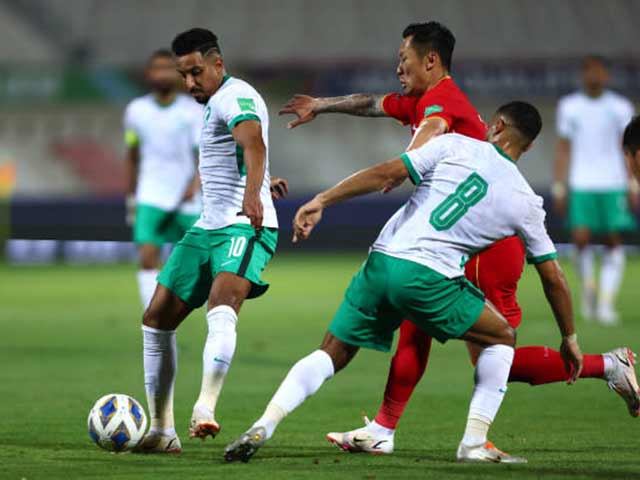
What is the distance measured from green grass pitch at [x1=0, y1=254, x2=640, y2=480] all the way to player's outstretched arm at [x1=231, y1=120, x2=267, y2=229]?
3.76ft

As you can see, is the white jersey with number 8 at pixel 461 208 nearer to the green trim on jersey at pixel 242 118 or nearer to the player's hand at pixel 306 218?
the player's hand at pixel 306 218

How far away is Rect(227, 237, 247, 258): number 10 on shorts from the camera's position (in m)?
6.33

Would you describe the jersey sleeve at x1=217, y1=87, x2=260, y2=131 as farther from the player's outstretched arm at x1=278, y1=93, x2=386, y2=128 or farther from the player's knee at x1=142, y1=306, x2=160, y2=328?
the player's knee at x1=142, y1=306, x2=160, y2=328

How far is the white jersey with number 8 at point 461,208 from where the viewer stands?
575 centimetres

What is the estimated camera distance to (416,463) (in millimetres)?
5883

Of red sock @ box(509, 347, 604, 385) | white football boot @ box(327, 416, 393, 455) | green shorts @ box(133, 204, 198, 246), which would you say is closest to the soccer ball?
white football boot @ box(327, 416, 393, 455)

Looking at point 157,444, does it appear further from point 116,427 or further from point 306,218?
point 306,218

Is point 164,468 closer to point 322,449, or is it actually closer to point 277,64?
point 322,449

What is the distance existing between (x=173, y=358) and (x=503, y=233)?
1797 mm

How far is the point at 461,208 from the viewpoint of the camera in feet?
18.9

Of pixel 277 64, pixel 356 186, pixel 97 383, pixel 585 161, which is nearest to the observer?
pixel 356 186

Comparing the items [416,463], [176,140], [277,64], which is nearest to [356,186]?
[416,463]

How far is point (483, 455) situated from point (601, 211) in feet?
27.8

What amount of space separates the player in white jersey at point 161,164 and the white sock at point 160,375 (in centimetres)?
448
